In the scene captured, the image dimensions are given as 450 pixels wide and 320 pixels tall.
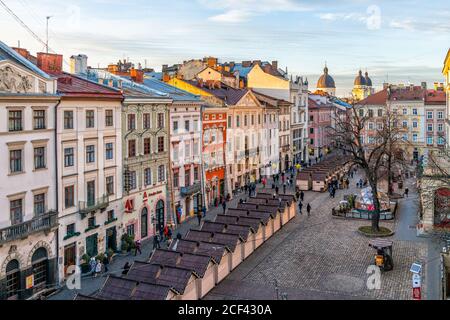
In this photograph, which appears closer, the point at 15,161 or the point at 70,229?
the point at 15,161

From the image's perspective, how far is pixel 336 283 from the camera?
2839 centimetres

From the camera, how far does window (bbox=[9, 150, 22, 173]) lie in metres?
27.0

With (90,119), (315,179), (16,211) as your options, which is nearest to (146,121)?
(90,119)

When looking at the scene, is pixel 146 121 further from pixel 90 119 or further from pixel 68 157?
pixel 68 157

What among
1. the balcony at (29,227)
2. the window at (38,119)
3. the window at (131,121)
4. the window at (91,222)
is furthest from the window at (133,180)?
the window at (38,119)

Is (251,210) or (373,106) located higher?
(373,106)

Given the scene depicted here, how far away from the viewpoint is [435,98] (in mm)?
87562

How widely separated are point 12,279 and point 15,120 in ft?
28.8

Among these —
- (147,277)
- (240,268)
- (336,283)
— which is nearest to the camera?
(147,277)

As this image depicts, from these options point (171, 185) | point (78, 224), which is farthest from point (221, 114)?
point (78, 224)

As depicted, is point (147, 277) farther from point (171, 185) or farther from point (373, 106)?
point (373, 106)

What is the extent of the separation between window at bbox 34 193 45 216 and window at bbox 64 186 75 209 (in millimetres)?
1923

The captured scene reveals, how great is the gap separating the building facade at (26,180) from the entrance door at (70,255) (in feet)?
4.01
